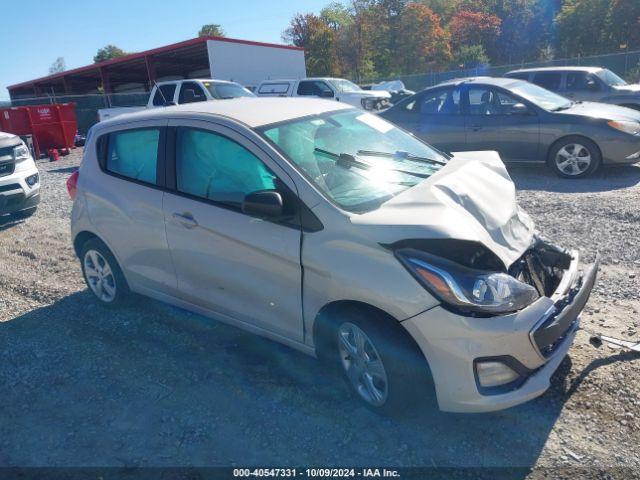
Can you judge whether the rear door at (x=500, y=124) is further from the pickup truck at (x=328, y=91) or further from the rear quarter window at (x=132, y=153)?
the pickup truck at (x=328, y=91)

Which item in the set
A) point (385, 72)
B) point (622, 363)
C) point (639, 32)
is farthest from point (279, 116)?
point (385, 72)

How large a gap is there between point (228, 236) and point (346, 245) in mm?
893

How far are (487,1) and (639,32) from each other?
58.5ft

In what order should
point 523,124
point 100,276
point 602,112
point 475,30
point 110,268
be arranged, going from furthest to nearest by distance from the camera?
1. point 475,30
2. point 523,124
3. point 602,112
4. point 100,276
5. point 110,268

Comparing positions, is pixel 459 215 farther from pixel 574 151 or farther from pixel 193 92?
pixel 193 92

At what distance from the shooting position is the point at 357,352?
2961 mm

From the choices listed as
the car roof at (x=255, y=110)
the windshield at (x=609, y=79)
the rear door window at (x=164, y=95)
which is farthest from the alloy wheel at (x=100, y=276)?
the windshield at (x=609, y=79)

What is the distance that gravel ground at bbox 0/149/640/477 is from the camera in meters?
2.76

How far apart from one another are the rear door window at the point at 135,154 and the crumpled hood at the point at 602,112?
6772 mm

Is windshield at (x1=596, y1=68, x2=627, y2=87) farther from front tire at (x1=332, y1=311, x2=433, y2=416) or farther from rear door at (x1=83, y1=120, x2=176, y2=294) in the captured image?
front tire at (x1=332, y1=311, x2=433, y2=416)

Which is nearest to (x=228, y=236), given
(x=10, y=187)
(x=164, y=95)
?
(x=10, y=187)

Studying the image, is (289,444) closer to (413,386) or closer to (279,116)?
(413,386)

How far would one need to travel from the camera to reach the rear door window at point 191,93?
563 inches

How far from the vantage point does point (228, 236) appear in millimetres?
3332
